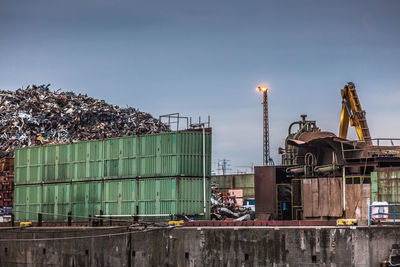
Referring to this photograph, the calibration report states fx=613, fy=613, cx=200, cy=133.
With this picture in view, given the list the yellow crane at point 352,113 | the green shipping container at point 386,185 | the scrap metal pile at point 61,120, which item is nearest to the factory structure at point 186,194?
the green shipping container at point 386,185

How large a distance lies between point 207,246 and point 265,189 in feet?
41.1

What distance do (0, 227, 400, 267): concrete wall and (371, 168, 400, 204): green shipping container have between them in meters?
8.84

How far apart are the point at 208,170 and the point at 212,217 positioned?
12.0 feet

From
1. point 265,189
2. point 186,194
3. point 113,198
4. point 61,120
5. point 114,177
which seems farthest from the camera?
point 61,120

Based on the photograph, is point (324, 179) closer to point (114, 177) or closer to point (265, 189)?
point (265, 189)

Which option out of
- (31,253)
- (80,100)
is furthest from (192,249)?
(80,100)

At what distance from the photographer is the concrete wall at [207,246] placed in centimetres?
2379

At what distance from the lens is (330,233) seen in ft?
79.4

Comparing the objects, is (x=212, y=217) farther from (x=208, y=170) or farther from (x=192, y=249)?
(x=192, y=249)

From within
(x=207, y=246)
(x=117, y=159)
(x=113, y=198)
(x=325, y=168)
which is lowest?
(x=207, y=246)

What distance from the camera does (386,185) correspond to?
1267 inches

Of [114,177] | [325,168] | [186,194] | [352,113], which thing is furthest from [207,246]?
[352,113]

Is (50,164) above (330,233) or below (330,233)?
above

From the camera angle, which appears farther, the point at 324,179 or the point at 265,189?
the point at 265,189
